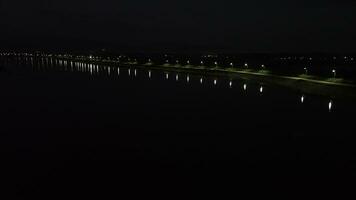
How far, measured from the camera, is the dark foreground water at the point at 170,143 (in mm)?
10773

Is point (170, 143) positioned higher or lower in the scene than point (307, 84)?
lower

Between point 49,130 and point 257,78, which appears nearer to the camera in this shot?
point 49,130

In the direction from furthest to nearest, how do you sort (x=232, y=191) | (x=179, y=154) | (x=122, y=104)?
(x=122, y=104) < (x=179, y=154) < (x=232, y=191)

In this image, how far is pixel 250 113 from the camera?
20.9 meters

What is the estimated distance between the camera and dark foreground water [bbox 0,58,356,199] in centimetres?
1077

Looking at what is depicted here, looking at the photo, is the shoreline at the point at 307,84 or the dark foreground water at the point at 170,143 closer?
the dark foreground water at the point at 170,143

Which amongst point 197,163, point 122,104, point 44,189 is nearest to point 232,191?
point 197,163

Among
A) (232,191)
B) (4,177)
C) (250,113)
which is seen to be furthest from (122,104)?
(232,191)

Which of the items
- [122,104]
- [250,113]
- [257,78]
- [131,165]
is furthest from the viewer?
[257,78]

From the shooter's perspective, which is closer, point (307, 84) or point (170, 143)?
point (170, 143)

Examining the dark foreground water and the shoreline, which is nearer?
the dark foreground water

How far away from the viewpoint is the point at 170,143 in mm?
14594

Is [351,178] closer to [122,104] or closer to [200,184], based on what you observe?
[200,184]

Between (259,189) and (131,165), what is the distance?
383cm
